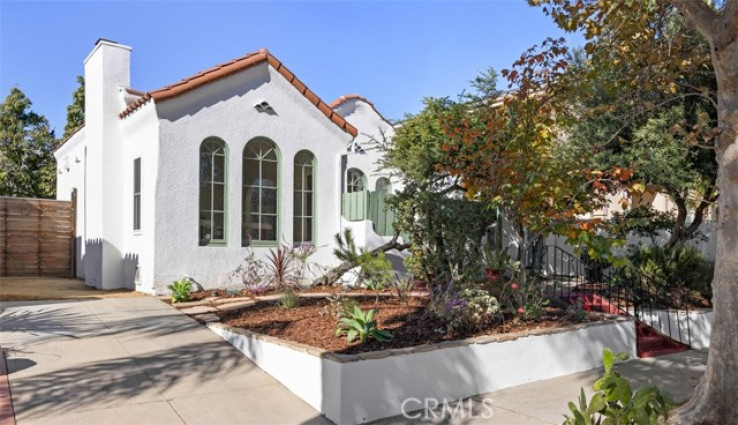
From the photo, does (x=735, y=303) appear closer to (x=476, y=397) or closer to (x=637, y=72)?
(x=476, y=397)

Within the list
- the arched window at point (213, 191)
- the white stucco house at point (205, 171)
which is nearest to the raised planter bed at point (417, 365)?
the white stucco house at point (205, 171)

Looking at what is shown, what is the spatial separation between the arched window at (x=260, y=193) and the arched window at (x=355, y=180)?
9.18 feet

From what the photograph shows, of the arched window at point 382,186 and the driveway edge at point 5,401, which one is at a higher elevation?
the arched window at point 382,186

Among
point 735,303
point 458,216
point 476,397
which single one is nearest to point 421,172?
point 458,216

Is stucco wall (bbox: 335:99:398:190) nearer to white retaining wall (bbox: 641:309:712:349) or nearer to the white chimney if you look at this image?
the white chimney

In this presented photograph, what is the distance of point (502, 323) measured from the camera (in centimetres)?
706

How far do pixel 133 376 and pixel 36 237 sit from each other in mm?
11425

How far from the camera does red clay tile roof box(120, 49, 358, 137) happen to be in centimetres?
1049

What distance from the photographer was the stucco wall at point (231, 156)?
10531 mm

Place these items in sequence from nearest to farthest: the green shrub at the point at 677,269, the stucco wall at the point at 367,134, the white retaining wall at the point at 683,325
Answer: the white retaining wall at the point at 683,325
the green shrub at the point at 677,269
the stucco wall at the point at 367,134

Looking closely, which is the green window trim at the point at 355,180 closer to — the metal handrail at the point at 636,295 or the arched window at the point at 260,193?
the arched window at the point at 260,193

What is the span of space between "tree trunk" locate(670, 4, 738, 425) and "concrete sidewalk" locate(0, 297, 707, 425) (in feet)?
4.32

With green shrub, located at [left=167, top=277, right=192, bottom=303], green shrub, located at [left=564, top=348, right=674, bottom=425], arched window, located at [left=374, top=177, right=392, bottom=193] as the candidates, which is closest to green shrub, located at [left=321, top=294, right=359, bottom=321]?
green shrub, located at [left=564, top=348, right=674, bottom=425]

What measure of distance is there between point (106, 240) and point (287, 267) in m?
3.90
